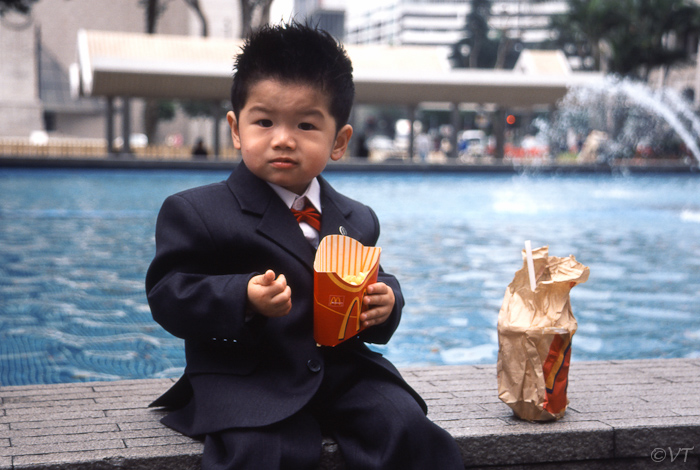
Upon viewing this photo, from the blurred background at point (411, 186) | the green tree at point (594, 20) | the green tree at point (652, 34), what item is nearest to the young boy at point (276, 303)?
the blurred background at point (411, 186)

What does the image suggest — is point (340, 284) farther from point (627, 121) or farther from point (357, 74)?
point (627, 121)

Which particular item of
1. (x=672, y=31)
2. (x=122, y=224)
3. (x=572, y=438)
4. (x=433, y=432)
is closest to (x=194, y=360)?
(x=433, y=432)

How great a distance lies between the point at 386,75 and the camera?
2567cm

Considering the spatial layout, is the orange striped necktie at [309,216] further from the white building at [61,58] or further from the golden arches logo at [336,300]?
the white building at [61,58]

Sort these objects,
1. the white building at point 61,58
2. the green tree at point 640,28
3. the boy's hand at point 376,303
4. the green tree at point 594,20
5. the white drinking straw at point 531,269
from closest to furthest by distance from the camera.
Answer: the boy's hand at point 376,303, the white drinking straw at point 531,269, the white building at point 61,58, the green tree at point 640,28, the green tree at point 594,20

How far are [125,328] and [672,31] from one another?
41.2 meters

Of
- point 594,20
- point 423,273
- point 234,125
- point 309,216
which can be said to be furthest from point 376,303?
point 594,20

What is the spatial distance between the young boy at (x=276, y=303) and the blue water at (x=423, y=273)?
8.30ft

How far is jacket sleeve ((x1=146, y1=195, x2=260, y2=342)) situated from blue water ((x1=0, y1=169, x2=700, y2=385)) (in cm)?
255

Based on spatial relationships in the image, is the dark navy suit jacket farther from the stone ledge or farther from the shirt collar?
the stone ledge

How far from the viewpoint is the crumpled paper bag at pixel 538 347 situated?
91.5 inches

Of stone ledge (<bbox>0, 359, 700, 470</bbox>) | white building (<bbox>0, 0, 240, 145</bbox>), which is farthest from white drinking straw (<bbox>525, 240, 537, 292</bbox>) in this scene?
white building (<bbox>0, 0, 240, 145</bbox>)

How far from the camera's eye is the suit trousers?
6.29 ft

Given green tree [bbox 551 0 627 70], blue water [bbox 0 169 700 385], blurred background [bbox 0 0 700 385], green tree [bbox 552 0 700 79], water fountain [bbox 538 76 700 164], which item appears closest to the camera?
blue water [bbox 0 169 700 385]
